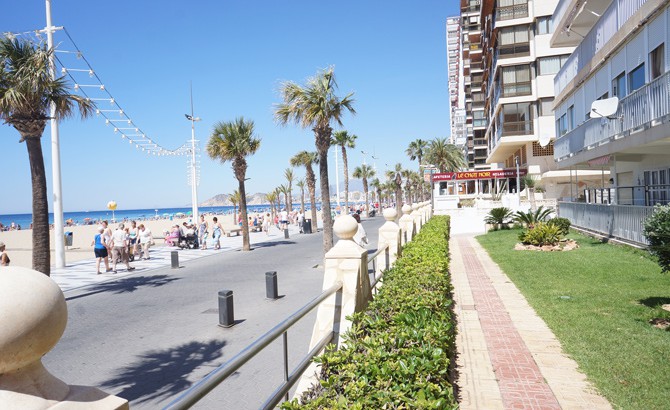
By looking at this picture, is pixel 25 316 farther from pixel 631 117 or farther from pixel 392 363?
pixel 631 117

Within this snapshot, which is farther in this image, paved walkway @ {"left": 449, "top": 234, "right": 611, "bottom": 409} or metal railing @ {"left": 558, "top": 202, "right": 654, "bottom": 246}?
metal railing @ {"left": 558, "top": 202, "right": 654, "bottom": 246}

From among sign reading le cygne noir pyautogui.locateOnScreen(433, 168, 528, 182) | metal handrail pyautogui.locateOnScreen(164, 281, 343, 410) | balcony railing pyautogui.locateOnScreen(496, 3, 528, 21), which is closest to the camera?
metal handrail pyautogui.locateOnScreen(164, 281, 343, 410)

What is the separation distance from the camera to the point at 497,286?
10.9 metres

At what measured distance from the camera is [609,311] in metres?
7.71

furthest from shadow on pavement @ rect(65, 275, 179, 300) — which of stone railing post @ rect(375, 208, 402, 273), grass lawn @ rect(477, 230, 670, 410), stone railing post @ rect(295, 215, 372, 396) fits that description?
grass lawn @ rect(477, 230, 670, 410)

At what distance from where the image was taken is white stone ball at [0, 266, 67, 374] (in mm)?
1450

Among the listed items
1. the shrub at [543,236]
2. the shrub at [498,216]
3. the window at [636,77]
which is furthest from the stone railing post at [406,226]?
the shrub at [498,216]

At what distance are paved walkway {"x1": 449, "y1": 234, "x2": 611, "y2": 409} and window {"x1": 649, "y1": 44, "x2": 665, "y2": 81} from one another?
729 centimetres

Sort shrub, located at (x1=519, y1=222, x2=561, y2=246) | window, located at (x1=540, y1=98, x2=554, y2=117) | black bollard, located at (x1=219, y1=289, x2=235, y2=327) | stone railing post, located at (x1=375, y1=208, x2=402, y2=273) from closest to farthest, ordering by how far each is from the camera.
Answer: stone railing post, located at (x1=375, y1=208, x2=402, y2=273) < black bollard, located at (x1=219, y1=289, x2=235, y2=327) < shrub, located at (x1=519, y1=222, x2=561, y2=246) < window, located at (x1=540, y1=98, x2=554, y2=117)

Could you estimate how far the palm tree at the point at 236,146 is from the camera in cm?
2461

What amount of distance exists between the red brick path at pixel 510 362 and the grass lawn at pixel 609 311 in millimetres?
574

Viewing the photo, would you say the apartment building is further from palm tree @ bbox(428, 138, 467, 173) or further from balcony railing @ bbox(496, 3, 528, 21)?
palm tree @ bbox(428, 138, 467, 173)

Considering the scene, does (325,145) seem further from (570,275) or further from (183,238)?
(183,238)

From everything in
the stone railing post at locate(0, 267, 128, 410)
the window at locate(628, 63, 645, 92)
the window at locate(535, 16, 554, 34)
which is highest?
the window at locate(535, 16, 554, 34)
